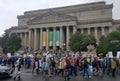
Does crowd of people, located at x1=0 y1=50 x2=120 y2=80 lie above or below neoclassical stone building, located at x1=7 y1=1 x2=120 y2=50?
below

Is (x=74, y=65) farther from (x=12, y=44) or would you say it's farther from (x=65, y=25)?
(x=12, y=44)

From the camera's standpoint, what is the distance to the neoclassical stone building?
8707 cm

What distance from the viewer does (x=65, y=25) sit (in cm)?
8912

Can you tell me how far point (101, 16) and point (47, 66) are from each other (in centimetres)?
7518

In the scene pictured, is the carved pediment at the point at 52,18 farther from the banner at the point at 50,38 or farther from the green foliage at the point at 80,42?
the green foliage at the point at 80,42

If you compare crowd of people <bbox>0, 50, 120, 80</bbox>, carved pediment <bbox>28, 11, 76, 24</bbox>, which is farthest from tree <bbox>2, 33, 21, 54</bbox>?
crowd of people <bbox>0, 50, 120, 80</bbox>

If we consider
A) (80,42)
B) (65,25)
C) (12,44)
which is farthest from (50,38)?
(80,42)

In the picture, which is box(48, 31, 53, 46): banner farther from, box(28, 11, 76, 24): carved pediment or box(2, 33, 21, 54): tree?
box(2, 33, 21, 54): tree

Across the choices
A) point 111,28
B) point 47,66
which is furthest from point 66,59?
point 111,28

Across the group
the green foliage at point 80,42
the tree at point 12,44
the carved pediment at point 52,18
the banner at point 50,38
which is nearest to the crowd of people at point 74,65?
the green foliage at point 80,42

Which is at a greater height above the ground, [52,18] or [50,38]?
[52,18]

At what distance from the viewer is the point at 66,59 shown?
1969 cm

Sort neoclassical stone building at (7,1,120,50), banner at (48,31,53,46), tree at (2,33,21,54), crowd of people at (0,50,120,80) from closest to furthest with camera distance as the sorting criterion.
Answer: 1. crowd of people at (0,50,120,80)
2. neoclassical stone building at (7,1,120,50)
3. banner at (48,31,53,46)
4. tree at (2,33,21,54)

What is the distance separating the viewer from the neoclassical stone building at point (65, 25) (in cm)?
8707
